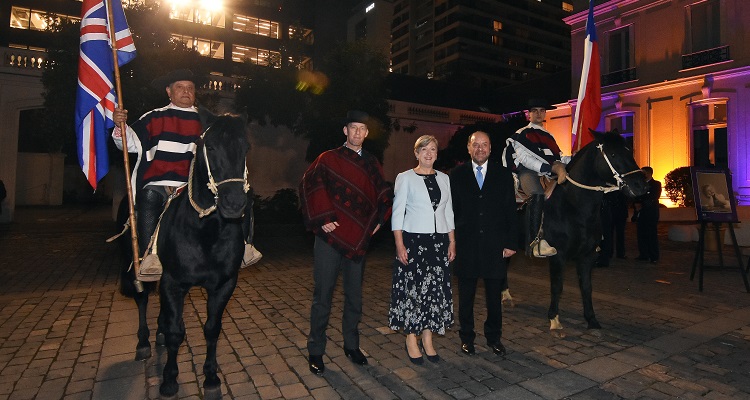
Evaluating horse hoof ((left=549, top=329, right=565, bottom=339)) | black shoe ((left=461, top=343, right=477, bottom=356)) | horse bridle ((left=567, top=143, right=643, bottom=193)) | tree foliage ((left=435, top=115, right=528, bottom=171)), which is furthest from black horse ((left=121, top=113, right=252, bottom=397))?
tree foliage ((left=435, top=115, right=528, bottom=171))

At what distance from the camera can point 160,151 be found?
3932 millimetres

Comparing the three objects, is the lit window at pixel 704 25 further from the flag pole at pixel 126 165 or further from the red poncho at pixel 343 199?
the flag pole at pixel 126 165

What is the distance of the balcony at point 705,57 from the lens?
18.6m

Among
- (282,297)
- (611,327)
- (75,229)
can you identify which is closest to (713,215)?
(611,327)

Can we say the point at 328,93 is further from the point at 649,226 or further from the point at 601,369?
the point at 601,369

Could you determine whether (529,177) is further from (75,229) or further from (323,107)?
(75,229)

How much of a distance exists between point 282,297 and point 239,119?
158 inches

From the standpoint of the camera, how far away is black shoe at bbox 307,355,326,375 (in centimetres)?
385

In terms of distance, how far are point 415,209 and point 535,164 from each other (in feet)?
6.88

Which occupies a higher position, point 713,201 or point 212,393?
point 713,201

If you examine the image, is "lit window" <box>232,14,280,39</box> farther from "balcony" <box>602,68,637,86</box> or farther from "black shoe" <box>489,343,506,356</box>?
"black shoe" <box>489,343,506,356</box>

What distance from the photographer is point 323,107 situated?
17766 mm

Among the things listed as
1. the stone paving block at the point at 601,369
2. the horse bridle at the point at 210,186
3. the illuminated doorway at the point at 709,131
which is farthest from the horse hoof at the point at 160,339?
the illuminated doorway at the point at 709,131

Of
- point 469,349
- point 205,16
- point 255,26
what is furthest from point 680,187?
point 205,16
